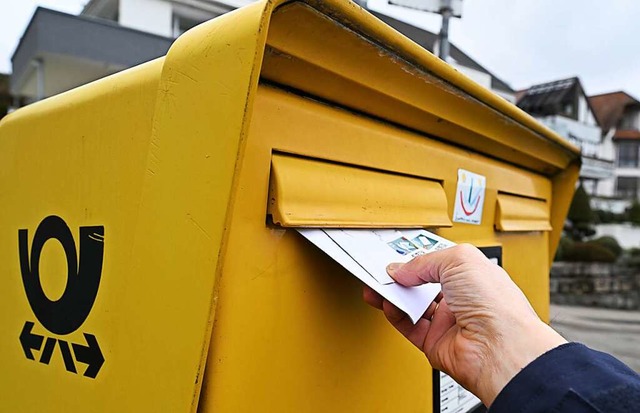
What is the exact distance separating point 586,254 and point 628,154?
1222 inches

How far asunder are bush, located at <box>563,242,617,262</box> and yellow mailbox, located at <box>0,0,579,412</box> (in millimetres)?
11801

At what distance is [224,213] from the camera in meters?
0.67

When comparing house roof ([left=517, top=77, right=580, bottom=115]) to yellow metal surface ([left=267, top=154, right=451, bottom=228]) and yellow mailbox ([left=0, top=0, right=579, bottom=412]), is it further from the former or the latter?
yellow mailbox ([left=0, top=0, right=579, bottom=412])

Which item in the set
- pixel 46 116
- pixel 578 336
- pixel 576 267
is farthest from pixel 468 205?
pixel 576 267

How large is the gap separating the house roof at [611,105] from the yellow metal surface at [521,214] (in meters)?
38.5

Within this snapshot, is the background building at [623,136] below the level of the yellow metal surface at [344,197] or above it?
above

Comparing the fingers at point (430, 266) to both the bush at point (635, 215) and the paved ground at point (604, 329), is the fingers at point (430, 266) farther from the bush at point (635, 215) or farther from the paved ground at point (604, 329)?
the bush at point (635, 215)

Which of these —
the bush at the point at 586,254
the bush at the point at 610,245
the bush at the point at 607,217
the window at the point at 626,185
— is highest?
the window at the point at 626,185

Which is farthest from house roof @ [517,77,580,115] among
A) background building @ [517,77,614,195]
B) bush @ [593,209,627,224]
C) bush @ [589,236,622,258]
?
bush @ [589,236,622,258]

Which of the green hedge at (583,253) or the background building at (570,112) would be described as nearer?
the green hedge at (583,253)

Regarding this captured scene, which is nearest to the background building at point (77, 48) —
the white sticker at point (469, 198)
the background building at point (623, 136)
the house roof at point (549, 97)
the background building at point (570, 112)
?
the white sticker at point (469, 198)

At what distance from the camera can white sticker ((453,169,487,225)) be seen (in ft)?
4.58

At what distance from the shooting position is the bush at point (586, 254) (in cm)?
1160

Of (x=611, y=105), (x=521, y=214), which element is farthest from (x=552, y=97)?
(x=521, y=214)
